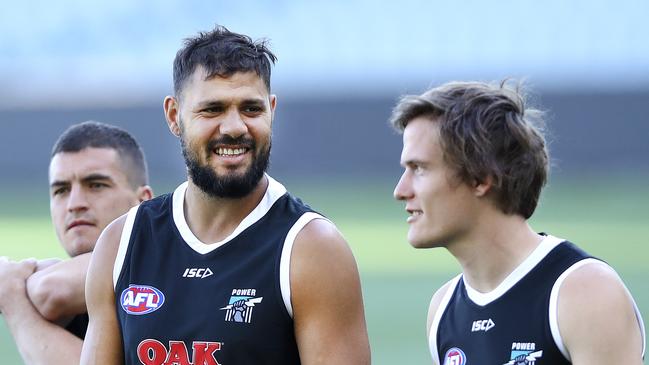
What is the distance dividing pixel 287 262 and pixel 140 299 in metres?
0.60

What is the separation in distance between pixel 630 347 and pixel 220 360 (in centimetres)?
141

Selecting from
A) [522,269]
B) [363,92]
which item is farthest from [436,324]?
[363,92]

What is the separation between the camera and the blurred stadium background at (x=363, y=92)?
771 inches

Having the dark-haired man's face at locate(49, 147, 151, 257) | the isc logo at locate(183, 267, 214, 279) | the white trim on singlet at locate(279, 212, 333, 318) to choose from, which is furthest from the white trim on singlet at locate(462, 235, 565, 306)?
the dark-haired man's face at locate(49, 147, 151, 257)

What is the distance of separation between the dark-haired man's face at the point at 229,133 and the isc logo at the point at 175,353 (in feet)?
1.87

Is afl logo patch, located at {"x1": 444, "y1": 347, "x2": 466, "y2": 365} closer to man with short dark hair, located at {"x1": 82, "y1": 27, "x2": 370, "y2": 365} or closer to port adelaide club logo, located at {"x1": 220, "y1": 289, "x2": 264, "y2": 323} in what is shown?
man with short dark hair, located at {"x1": 82, "y1": 27, "x2": 370, "y2": 365}

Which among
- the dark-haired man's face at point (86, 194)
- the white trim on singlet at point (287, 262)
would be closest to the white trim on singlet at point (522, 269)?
the white trim on singlet at point (287, 262)

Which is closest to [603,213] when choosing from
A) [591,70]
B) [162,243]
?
[591,70]

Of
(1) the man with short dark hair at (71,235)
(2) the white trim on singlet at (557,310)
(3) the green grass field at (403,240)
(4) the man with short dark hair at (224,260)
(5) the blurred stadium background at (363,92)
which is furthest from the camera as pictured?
(5) the blurred stadium background at (363,92)

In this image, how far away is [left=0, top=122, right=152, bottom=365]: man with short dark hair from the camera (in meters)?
4.51

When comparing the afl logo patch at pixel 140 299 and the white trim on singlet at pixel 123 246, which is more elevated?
the white trim on singlet at pixel 123 246

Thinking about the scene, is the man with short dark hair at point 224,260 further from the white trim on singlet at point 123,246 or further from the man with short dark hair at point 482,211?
the man with short dark hair at point 482,211

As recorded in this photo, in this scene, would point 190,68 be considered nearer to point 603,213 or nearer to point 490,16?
point 603,213

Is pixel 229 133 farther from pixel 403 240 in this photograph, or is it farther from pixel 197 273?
pixel 403 240
